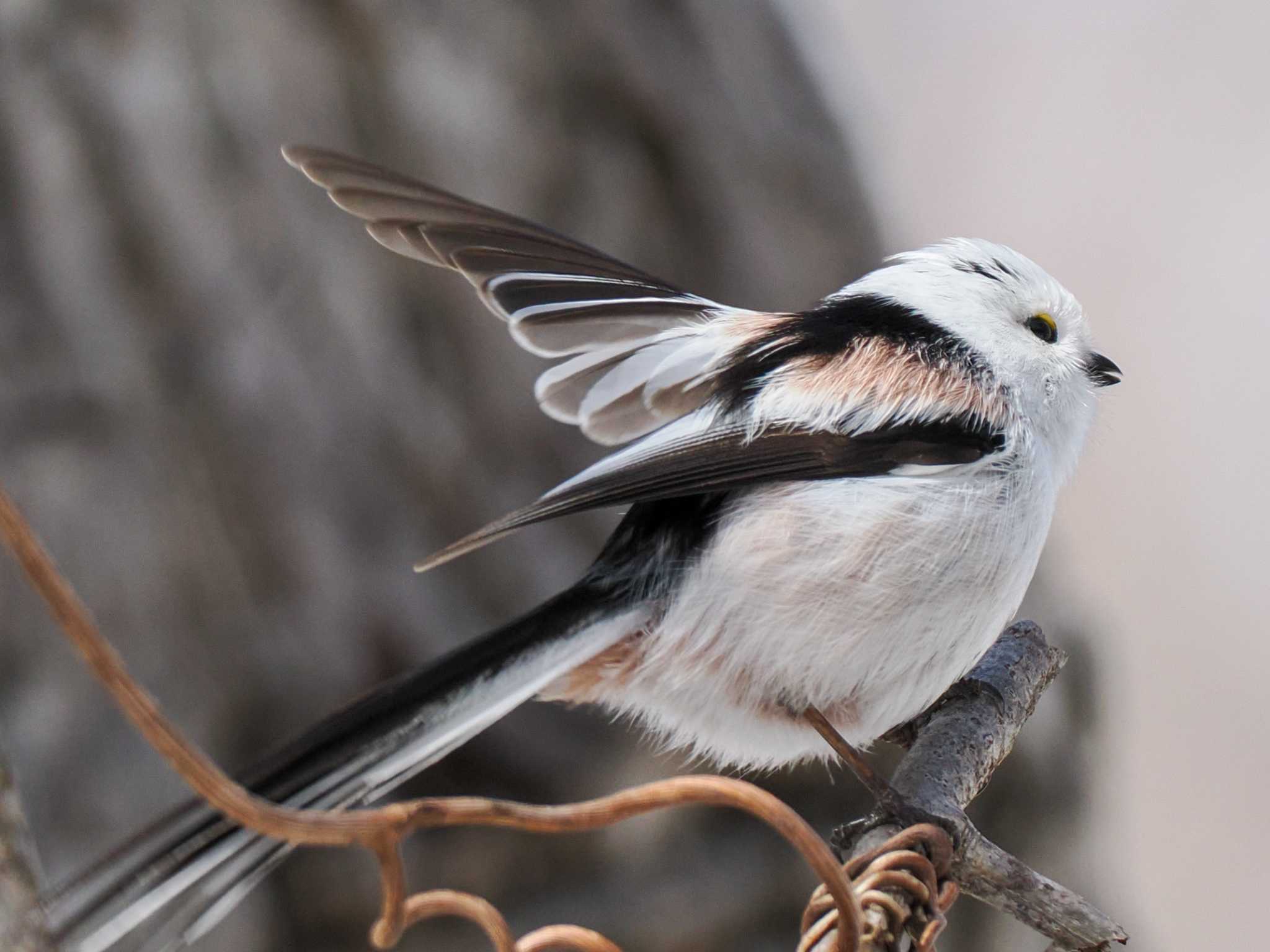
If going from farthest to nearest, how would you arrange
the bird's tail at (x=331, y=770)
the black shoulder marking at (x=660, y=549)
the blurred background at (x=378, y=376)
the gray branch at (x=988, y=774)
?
the blurred background at (x=378, y=376) → the black shoulder marking at (x=660, y=549) → the gray branch at (x=988, y=774) → the bird's tail at (x=331, y=770)

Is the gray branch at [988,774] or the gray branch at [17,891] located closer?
the gray branch at [17,891]

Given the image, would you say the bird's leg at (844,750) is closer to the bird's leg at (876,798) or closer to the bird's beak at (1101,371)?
the bird's leg at (876,798)

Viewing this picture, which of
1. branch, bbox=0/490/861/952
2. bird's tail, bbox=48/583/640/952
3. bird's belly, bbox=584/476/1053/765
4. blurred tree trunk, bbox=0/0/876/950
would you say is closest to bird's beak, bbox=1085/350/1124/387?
bird's belly, bbox=584/476/1053/765

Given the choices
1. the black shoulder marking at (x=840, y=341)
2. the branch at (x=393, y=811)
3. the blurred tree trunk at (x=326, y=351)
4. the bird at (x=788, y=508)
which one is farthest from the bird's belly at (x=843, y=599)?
the blurred tree trunk at (x=326, y=351)

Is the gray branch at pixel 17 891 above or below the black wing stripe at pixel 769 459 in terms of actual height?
above

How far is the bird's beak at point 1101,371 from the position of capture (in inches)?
37.5

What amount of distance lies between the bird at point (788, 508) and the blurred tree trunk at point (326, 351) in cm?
72

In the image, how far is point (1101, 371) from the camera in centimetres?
96

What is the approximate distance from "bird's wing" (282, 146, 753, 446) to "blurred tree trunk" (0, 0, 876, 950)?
66 cm

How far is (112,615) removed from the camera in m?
1.62

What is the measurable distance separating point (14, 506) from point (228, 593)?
4.30ft

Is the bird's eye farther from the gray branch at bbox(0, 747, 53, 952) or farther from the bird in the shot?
the gray branch at bbox(0, 747, 53, 952)

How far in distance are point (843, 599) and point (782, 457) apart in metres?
0.11

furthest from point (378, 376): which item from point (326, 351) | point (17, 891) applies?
point (17, 891)
